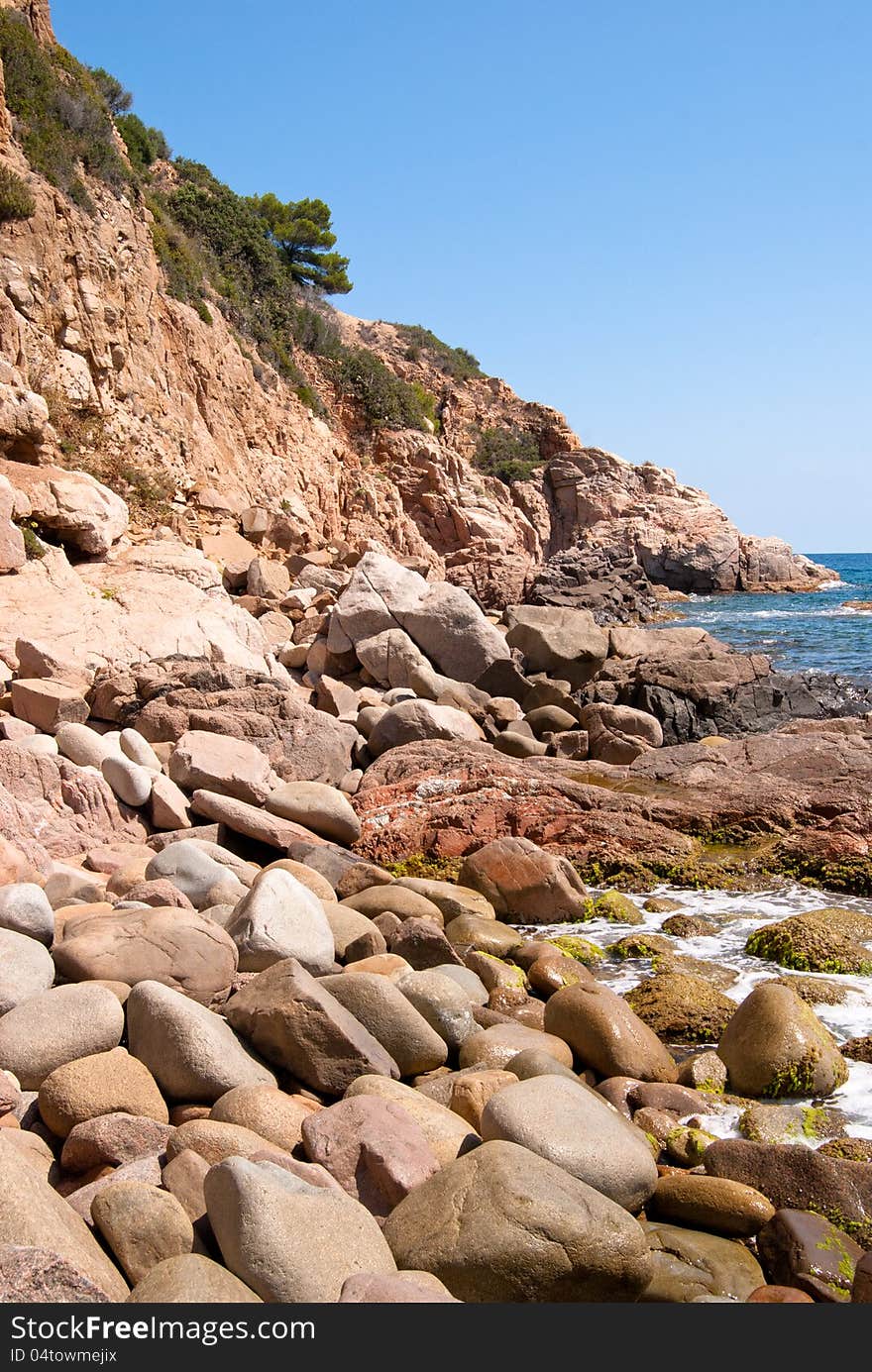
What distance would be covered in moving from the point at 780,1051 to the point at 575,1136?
5.73 feet

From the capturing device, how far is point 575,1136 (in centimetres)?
360

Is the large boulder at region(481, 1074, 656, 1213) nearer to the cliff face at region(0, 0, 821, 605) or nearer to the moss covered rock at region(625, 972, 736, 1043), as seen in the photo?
the moss covered rock at region(625, 972, 736, 1043)

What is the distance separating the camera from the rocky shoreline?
3045 mm

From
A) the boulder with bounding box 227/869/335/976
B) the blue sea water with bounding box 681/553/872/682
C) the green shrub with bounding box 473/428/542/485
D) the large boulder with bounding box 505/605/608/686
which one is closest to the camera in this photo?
the boulder with bounding box 227/869/335/976

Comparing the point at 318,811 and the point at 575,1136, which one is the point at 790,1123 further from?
the point at 318,811

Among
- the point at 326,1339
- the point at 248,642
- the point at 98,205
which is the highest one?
the point at 98,205

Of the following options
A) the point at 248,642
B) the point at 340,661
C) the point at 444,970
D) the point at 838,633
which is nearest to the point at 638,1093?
the point at 444,970

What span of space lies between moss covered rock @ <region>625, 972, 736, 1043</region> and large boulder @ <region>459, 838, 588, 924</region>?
4.99 ft

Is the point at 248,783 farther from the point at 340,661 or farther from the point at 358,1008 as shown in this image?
the point at 340,661

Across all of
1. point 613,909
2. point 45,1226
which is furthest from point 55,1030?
point 613,909

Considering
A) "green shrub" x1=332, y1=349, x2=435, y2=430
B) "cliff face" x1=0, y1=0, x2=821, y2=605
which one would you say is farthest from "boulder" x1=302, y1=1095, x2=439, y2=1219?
"green shrub" x1=332, y1=349, x2=435, y2=430

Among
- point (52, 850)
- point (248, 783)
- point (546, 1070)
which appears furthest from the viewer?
point (248, 783)

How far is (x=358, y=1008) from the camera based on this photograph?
466cm

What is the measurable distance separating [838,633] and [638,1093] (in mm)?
25534
